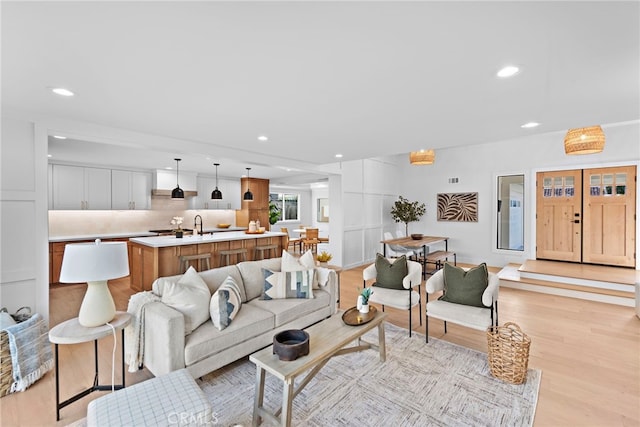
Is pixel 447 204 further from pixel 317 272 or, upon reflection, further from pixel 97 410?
pixel 97 410

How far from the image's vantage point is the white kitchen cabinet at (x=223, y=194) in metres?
8.12

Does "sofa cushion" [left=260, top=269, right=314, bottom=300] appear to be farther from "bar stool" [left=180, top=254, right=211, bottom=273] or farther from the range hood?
the range hood

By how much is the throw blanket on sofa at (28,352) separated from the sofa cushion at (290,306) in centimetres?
178

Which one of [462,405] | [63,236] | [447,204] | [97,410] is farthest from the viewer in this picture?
[447,204]

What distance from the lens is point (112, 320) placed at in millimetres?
2221

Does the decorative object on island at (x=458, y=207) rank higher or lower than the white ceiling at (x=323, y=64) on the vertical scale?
lower

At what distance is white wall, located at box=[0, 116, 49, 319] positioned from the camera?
2.65 m

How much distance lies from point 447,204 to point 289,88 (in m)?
6.86

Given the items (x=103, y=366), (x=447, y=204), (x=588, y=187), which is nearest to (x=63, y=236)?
(x=103, y=366)

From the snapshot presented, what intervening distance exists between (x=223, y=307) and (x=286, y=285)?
35.6 inches

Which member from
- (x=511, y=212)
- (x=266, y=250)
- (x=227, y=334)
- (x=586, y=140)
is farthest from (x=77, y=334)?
(x=511, y=212)

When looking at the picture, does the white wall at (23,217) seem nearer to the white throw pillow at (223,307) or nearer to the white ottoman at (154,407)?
the white throw pillow at (223,307)

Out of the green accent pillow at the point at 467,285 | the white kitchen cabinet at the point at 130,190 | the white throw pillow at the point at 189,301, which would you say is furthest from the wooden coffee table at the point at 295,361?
the white kitchen cabinet at the point at 130,190

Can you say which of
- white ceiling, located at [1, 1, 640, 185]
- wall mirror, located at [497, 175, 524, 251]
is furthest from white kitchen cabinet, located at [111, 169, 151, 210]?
wall mirror, located at [497, 175, 524, 251]
